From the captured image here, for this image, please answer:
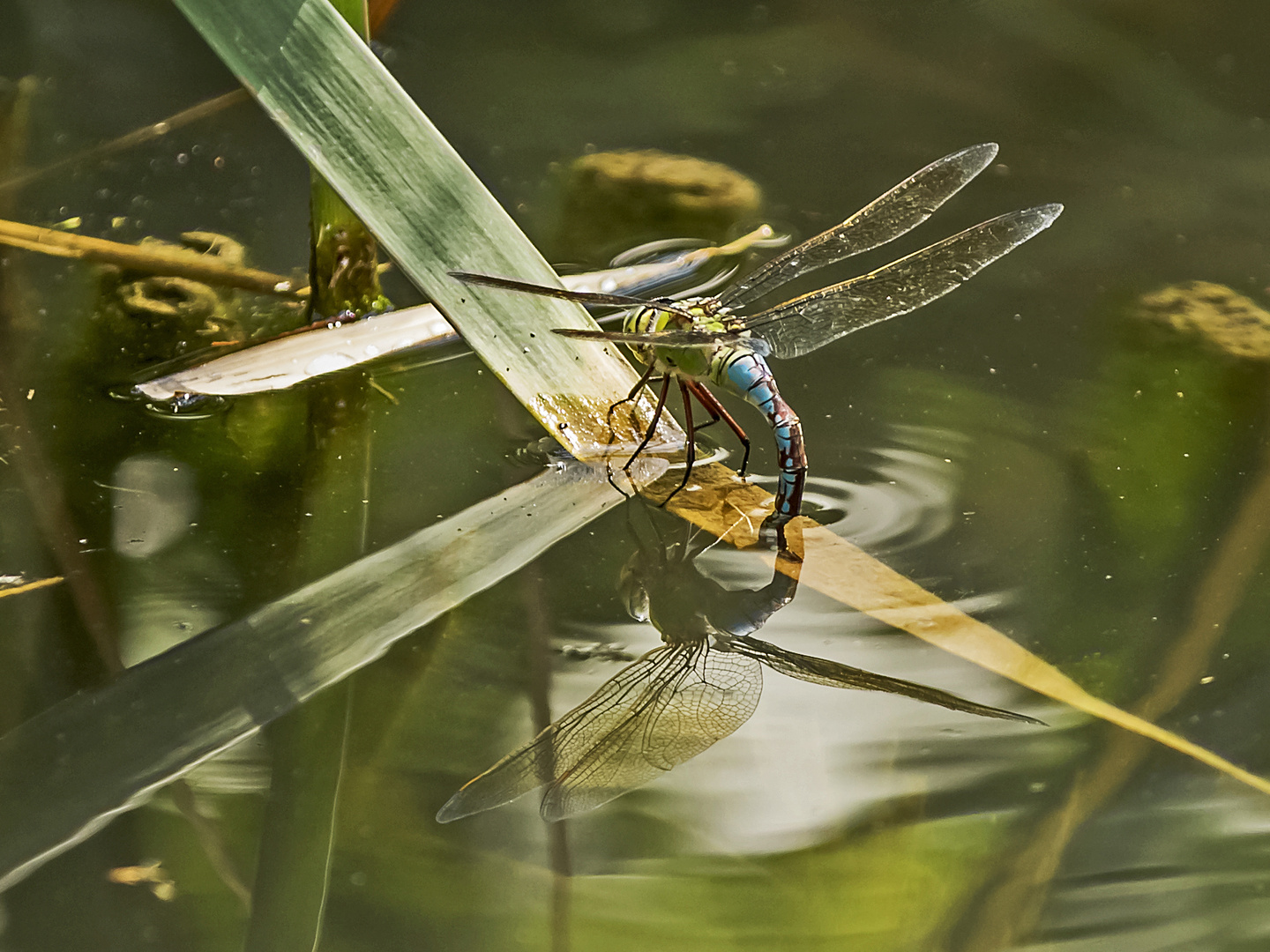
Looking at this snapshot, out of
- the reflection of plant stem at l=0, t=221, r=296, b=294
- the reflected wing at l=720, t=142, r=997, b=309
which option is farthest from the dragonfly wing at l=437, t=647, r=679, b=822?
the reflection of plant stem at l=0, t=221, r=296, b=294

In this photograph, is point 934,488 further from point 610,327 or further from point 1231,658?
point 610,327

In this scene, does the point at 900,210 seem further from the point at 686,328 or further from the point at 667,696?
the point at 667,696

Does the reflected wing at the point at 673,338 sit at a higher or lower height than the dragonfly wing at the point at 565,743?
higher

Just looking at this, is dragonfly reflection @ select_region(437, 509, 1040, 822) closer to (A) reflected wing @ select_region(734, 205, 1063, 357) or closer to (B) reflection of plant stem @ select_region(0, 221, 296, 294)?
(A) reflected wing @ select_region(734, 205, 1063, 357)

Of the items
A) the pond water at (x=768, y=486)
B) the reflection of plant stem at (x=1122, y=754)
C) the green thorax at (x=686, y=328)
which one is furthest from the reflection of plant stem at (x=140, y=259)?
the reflection of plant stem at (x=1122, y=754)

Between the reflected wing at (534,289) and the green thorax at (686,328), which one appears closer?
the reflected wing at (534,289)

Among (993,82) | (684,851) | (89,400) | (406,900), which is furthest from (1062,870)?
(993,82)

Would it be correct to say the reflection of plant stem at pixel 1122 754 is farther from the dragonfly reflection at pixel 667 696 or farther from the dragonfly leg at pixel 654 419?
the dragonfly leg at pixel 654 419
